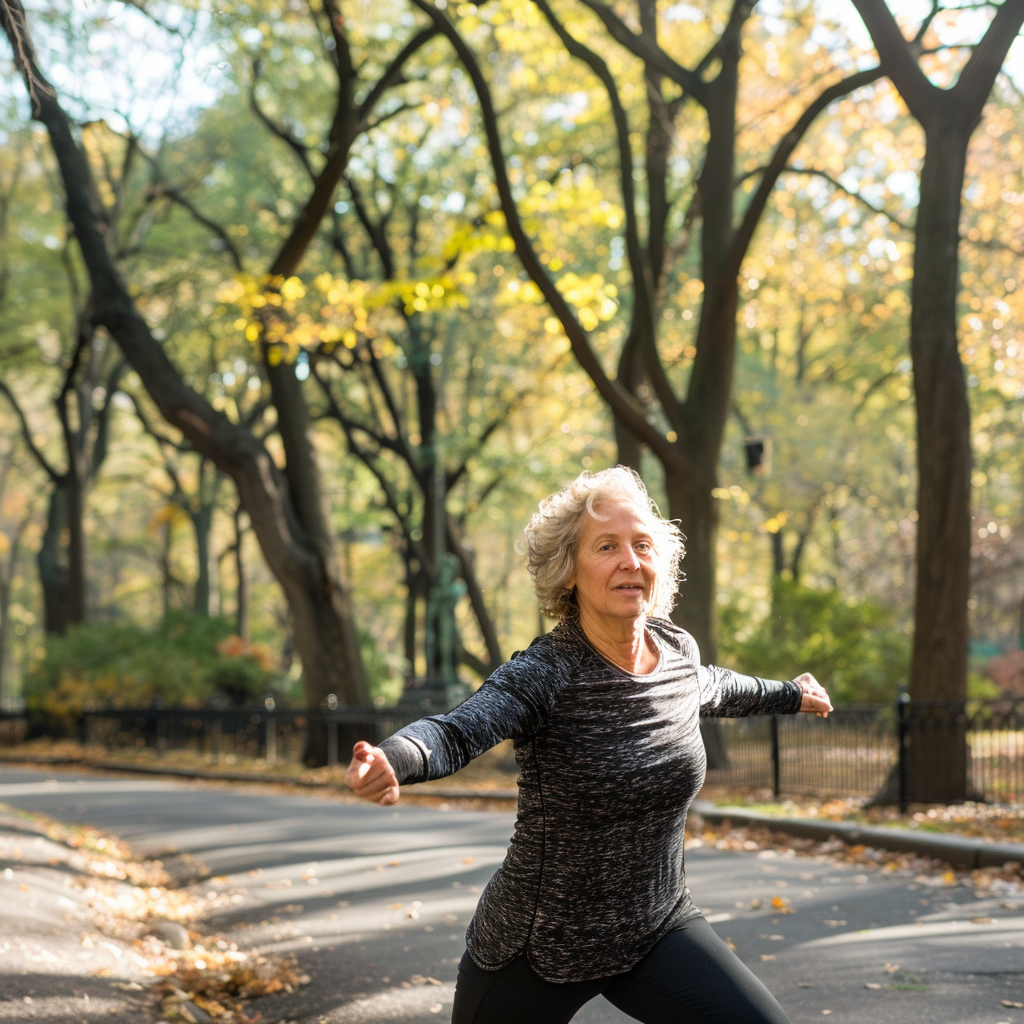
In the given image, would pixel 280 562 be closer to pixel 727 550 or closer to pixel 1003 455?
pixel 1003 455

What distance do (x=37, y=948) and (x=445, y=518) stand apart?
2047 cm

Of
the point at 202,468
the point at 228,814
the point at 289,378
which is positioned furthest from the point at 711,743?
the point at 202,468

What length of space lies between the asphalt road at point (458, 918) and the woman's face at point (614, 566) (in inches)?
125

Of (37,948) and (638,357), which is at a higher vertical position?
(638,357)

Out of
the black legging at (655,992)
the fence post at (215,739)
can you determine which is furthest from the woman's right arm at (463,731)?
the fence post at (215,739)

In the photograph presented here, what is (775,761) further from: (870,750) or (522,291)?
(522,291)

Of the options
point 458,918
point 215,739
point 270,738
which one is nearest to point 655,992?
point 458,918

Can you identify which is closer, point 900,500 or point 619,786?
point 619,786

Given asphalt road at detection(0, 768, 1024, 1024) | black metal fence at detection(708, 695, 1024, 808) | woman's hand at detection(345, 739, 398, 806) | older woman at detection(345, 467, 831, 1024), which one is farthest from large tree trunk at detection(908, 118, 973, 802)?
woman's hand at detection(345, 739, 398, 806)

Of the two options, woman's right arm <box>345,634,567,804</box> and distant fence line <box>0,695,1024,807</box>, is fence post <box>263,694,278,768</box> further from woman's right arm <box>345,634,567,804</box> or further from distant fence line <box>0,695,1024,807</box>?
woman's right arm <box>345,634,567,804</box>

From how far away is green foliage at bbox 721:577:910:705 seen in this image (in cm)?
2369

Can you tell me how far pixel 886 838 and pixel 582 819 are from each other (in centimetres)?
792

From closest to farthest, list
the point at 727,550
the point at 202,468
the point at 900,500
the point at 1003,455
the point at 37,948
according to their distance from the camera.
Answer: the point at 37,948
the point at 1003,455
the point at 900,500
the point at 202,468
the point at 727,550

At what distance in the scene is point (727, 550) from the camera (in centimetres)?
4312
